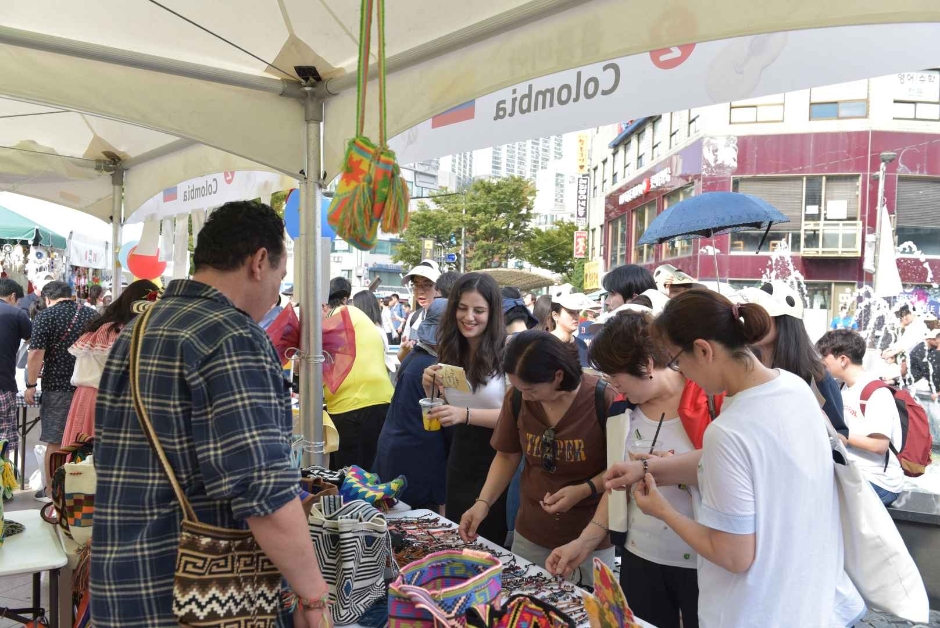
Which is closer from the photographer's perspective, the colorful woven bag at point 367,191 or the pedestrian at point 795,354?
the colorful woven bag at point 367,191

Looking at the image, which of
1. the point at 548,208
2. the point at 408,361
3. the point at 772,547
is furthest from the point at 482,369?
the point at 548,208

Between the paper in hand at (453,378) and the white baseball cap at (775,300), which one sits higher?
the white baseball cap at (775,300)

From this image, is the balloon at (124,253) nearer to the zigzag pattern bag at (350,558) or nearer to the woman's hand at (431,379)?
the woman's hand at (431,379)

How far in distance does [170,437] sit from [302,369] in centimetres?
209

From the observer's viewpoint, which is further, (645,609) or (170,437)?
(645,609)

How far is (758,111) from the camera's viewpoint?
2127cm

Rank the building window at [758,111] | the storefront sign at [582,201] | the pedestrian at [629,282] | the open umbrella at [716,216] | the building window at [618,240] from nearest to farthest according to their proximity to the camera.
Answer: the pedestrian at [629,282]
the open umbrella at [716,216]
the building window at [758,111]
the building window at [618,240]
the storefront sign at [582,201]

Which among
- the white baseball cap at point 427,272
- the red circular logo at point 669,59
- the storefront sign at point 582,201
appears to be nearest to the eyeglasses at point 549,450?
the red circular logo at point 669,59

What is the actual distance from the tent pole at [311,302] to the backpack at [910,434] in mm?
2865

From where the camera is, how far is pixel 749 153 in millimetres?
21250

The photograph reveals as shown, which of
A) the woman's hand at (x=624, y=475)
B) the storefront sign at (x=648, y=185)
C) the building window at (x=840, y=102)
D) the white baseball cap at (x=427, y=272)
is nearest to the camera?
the woman's hand at (x=624, y=475)

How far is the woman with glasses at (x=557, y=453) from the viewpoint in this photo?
2.16 metres

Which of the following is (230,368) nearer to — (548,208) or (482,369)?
(482,369)

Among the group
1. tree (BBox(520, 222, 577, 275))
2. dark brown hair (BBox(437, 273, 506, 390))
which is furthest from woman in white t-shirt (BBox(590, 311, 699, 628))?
tree (BBox(520, 222, 577, 275))
